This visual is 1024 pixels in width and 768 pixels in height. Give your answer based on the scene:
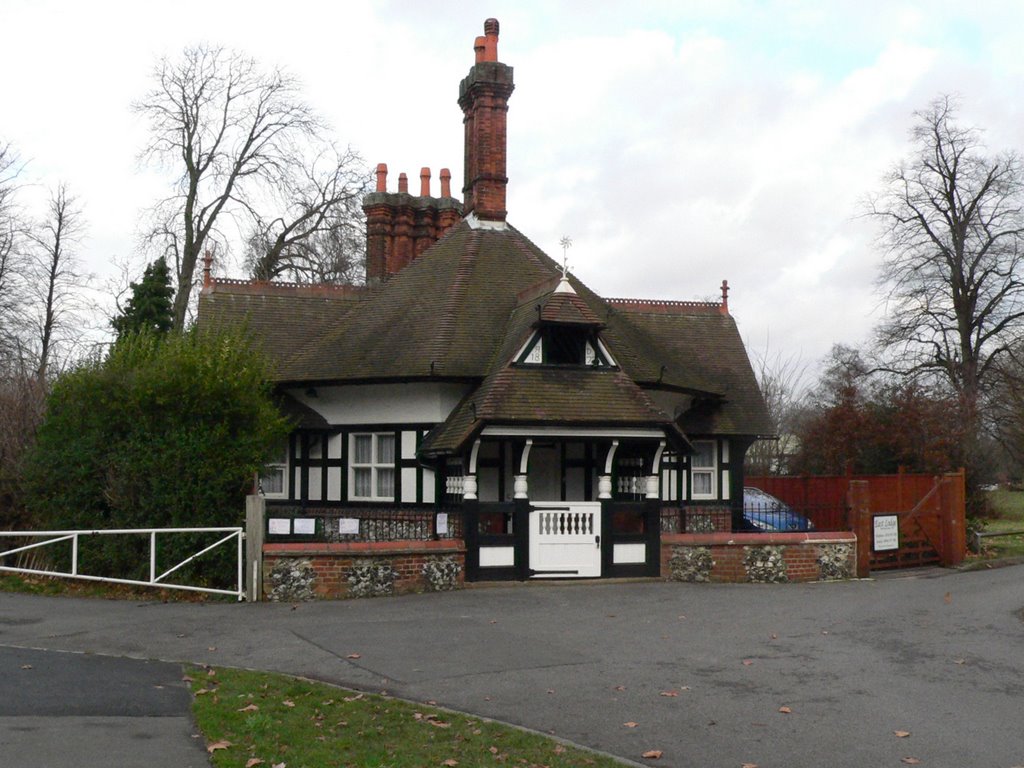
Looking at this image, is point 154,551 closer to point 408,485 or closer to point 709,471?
point 408,485

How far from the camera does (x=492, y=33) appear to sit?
76.7 ft

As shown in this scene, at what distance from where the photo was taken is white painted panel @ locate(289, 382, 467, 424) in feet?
64.8

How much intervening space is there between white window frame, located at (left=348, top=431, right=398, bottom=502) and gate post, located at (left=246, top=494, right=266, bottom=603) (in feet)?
15.9

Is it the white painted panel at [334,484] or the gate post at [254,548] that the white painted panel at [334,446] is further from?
the gate post at [254,548]

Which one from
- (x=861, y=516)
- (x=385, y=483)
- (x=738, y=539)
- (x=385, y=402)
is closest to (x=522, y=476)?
(x=738, y=539)

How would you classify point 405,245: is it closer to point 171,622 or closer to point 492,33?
point 492,33

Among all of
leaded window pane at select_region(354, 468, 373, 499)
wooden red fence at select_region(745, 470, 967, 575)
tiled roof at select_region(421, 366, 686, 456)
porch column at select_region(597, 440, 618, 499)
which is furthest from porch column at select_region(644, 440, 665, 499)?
leaded window pane at select_region(354, 468, 373, 499)

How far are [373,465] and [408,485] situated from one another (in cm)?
97

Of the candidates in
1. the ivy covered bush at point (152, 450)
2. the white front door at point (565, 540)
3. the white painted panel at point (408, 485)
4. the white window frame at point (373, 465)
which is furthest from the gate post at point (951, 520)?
the ivy covered bush at point (152, 450)

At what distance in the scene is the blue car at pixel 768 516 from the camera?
22.1 metres

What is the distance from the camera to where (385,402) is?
67.0ft

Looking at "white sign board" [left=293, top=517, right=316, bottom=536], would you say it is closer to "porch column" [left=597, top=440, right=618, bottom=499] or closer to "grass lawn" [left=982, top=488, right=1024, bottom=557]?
"porch column" [left=597, top=440, right=618, bottom=499]

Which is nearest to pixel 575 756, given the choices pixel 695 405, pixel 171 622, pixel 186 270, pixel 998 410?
pixel 171 622

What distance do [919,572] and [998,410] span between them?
22.5 metres
